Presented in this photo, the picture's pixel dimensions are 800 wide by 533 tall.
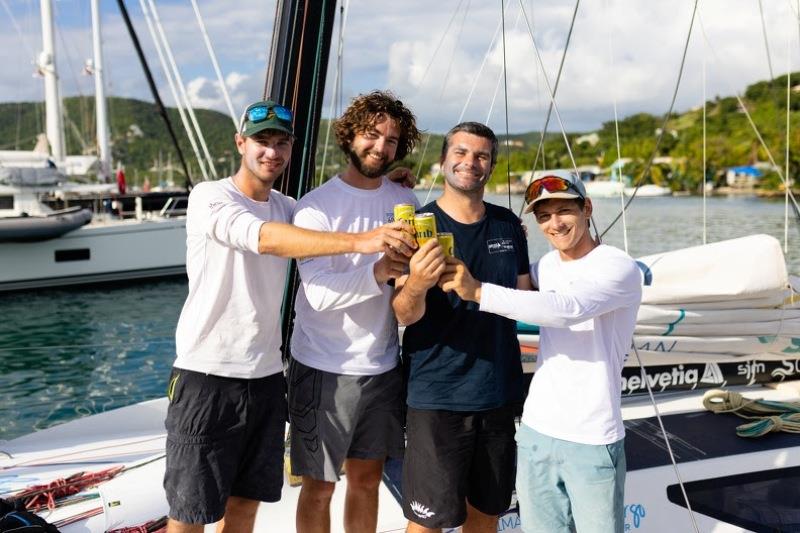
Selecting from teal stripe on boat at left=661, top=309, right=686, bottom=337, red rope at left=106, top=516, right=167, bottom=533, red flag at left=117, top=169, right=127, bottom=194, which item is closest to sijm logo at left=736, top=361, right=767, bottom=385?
teal stripe on boat at left=661, top=309, right=686, bottom=337

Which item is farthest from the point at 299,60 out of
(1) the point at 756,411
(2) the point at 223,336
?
(1) the point at 756,411

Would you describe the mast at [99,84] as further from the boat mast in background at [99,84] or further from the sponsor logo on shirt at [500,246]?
the sponsor logo on shirt at [500,246]

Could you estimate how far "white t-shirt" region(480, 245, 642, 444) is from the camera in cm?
221

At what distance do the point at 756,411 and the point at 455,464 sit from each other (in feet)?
6.00

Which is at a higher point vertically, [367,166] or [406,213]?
[367,166]

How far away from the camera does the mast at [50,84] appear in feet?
74.9

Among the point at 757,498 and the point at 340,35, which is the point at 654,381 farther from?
the point at 340,35

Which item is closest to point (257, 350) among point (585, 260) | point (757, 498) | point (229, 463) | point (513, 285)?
point (229, 463)

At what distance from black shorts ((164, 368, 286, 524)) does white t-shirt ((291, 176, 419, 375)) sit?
0.26 metres

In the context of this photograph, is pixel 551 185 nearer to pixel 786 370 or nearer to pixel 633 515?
pixel 633 515

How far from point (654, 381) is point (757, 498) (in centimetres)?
100

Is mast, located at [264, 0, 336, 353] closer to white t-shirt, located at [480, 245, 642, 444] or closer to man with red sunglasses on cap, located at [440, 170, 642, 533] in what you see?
man with red sunglasses on cap, located at [440, 170, 642, 533]

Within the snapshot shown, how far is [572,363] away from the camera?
233 cm

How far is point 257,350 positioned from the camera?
2.49m
